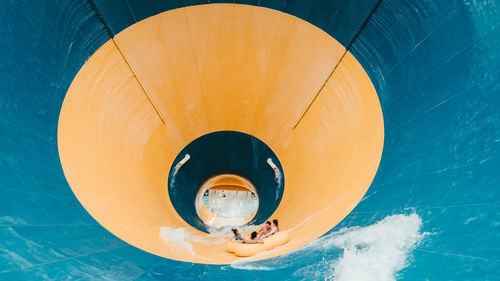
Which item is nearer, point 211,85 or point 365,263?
point 365,263

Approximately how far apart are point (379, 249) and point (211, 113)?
305cm

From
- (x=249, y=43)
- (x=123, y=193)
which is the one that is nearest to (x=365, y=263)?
(x=123, y=193)

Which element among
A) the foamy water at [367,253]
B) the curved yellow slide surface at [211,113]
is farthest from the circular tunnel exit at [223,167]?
the foamy water at [367,253]

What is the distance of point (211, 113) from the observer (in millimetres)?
4324

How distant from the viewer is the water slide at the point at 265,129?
187 cm

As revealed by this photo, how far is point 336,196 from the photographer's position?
2.97 metres

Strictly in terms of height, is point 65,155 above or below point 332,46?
below

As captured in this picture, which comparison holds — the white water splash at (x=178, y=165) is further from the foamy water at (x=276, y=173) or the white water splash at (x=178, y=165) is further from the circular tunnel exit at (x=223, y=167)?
the foamy water at (x=276, y=173)

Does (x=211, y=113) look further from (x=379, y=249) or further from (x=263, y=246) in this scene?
(x=379, y=249)

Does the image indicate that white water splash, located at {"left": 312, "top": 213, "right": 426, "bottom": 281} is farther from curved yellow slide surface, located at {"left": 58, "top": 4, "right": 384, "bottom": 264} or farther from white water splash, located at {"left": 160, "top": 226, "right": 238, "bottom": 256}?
white water splash, located at {"left": 160, "top": 226, "right": 238, "bottom": 256}

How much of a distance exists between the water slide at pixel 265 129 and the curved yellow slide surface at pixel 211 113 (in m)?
0.02

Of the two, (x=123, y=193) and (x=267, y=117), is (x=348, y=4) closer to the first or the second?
(x=267, y=117)

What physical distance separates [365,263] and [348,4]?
2423mm

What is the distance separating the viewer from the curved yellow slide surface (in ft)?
9.18
